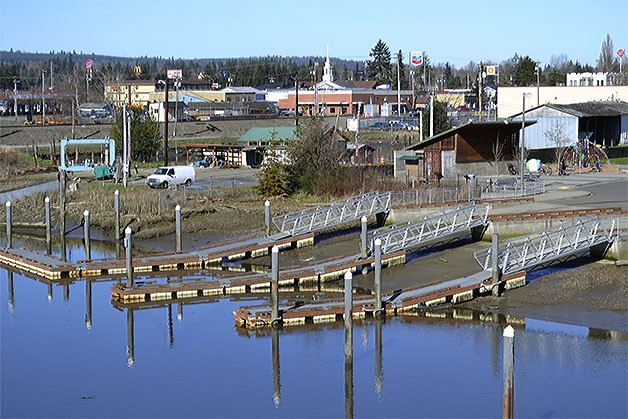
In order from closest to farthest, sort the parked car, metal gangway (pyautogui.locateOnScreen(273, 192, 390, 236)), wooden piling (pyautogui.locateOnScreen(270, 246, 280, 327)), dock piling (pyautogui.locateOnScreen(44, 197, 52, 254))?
1. wooden piling (pyautogui.locateOnScreen(270, 246, 280, 327))
2. metal gangway (pyautogui.locateOnScreen(273, 192, 390, 236))
3. dock piling (pyautogui.locateOnScreen(44, 197, 52, 254))
4. the parked car

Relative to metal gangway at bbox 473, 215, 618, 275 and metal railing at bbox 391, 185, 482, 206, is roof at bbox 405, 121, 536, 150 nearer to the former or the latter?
metal railing at bbox 391, 185, 482, 206

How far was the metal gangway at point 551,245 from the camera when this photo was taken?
34.1 meters

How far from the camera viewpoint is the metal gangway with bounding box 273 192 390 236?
141 feet

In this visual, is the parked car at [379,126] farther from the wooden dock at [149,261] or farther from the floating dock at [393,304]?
the floating dock at [393,304]

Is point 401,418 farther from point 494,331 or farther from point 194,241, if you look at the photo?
point 194,241

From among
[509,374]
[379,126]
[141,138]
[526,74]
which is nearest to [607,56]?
[526,74]

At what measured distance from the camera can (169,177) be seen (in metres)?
58.0

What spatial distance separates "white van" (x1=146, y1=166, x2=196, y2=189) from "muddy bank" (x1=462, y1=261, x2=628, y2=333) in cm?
2862

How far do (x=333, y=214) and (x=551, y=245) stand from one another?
12586 mm

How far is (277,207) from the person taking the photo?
50.9 metres

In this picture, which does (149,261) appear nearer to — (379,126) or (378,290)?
(378,290)

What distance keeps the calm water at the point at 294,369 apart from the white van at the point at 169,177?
24861 millimetres

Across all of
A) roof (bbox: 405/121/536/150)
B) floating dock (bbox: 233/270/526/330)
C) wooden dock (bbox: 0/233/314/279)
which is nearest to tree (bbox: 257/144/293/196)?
roof (bbox: 405/121/536/150)

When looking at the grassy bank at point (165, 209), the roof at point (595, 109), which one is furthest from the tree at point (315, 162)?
the roof at point (595, 109)
